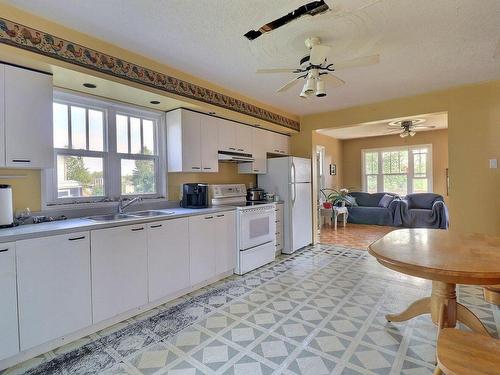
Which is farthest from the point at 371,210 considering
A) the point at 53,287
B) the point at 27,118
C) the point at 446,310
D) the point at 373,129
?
the point at 27,118

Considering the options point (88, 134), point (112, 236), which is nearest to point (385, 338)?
point (112, 236)

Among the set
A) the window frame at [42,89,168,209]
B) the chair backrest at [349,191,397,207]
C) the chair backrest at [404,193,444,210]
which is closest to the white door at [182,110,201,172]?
the window frame at [42,89,168,209]

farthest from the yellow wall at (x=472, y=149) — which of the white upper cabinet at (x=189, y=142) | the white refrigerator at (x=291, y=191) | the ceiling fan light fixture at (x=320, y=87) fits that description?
the white upper cabinet at (x=189, y=142)

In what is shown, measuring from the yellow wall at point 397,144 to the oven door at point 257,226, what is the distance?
16.6 feet

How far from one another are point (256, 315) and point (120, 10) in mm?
2661

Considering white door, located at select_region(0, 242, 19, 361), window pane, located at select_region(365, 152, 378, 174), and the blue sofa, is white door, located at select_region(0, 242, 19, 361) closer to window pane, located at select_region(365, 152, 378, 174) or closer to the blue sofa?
the blue sofa

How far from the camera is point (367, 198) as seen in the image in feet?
24.3

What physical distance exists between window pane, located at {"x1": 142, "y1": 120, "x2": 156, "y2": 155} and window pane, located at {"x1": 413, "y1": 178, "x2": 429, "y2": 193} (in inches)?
271

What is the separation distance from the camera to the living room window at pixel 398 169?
279 inches

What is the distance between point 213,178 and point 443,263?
3000 millimetres

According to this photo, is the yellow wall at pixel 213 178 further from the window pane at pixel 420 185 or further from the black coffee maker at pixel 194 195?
the window pane at pixel 420 185

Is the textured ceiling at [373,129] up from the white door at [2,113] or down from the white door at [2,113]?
up

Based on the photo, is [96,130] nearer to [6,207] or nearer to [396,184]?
[6,207]

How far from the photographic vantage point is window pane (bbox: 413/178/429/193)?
7062mm
